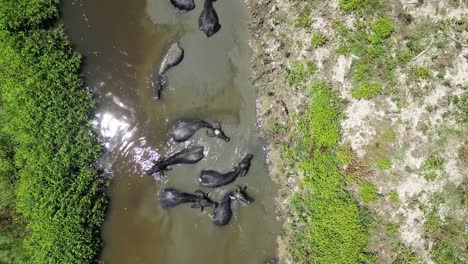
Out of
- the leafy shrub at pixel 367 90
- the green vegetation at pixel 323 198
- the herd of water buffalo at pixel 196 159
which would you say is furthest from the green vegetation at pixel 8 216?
the leafy shrub at pixel 367 90

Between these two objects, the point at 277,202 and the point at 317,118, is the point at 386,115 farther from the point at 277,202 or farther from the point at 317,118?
the point at 277,202

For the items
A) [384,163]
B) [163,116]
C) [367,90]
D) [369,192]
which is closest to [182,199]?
[163,116]

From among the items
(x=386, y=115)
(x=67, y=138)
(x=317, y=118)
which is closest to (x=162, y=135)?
(x=67, y=138)

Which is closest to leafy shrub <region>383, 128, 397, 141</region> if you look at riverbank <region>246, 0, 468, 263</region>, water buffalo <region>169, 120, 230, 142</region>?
riverbank <region>246, 0, 468, 263</region>

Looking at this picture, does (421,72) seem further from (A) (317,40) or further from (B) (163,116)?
(B) (163,116)

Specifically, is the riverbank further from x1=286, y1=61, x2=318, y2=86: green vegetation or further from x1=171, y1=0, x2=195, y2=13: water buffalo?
x1=171, y1=0, x2=195, y2=13: water buffalo

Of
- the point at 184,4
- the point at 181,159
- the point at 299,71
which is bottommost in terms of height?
the point at 181,159

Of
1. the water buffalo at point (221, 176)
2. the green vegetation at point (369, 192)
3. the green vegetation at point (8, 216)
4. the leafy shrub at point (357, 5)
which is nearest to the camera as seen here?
the green vegetation at point (8, 216)

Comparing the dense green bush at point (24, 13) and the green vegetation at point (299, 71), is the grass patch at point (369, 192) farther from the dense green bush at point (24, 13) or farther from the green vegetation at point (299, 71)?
the dense green bush at point (24, 13)
